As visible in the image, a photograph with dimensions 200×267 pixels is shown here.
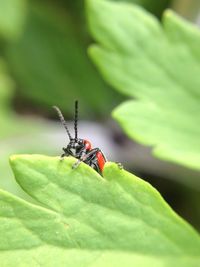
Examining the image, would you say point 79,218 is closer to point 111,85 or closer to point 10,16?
point 111,85

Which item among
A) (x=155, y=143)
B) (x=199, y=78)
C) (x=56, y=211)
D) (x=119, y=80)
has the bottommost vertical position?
(x=56, y=211)

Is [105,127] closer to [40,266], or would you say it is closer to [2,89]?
[2,89]

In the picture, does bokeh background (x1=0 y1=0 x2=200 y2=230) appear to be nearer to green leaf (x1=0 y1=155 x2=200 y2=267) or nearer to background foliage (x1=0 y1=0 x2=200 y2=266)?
background foliage (x1=0 y1=0 x2=200 y2=266)

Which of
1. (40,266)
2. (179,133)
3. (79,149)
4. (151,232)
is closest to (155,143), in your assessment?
(179,133)

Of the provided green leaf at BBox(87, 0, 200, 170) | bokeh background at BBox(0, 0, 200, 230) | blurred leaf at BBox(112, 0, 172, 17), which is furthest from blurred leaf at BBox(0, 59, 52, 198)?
green leaf at BBox(87, 0, 200, 170)

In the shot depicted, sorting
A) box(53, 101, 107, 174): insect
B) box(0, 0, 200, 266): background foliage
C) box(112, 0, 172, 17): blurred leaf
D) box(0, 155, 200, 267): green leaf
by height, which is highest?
box(112, 0, 172, 17): blurred leaf

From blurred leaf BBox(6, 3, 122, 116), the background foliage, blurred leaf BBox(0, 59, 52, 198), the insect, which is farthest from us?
blurred leaf BBox(6, 3, 122, 116)

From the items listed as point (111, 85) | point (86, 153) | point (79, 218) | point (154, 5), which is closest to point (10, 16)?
point (154, 5)

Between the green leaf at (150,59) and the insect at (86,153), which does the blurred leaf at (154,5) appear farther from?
the insect at (86,153)
